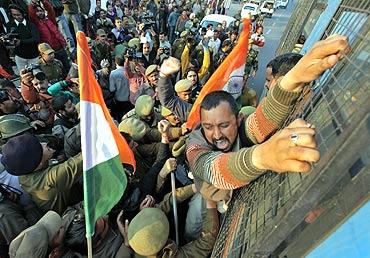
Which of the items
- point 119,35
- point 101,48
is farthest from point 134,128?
point 119,35

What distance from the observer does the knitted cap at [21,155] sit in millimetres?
2166

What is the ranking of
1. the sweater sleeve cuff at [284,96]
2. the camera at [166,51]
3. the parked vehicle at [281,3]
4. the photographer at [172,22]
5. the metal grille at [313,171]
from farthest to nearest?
the parked vehicle at [281,3], the photographer at [172,22], the camera at [166,51], the sweater sleeve cuff at [284,96], the metal grille at [313,171]

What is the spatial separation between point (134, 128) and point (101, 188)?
53.9 inches

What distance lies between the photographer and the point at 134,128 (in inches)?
128

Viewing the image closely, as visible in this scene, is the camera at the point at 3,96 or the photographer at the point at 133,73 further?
the photographer at the point at 133,73

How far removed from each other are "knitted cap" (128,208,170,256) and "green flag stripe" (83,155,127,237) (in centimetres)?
20

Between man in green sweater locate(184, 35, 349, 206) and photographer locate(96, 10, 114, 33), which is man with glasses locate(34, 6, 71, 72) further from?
man in green sweater locate(184, 35, 349, 206)

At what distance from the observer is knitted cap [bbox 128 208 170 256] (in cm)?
192

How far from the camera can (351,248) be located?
777mm

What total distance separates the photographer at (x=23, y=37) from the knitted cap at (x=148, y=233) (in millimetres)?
4760

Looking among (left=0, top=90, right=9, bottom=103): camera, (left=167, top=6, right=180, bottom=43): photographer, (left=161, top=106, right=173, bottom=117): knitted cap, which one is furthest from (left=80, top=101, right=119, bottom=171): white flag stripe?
(left=167, top=6, right=180, bottom=43): photographer

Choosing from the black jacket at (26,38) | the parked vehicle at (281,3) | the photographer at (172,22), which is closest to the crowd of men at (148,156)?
the black jacket at (26,38)

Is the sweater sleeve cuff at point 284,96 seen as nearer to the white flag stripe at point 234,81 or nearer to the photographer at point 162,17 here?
the white flag stripe at point 234,81

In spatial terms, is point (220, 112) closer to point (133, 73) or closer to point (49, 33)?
point (133, 73)
